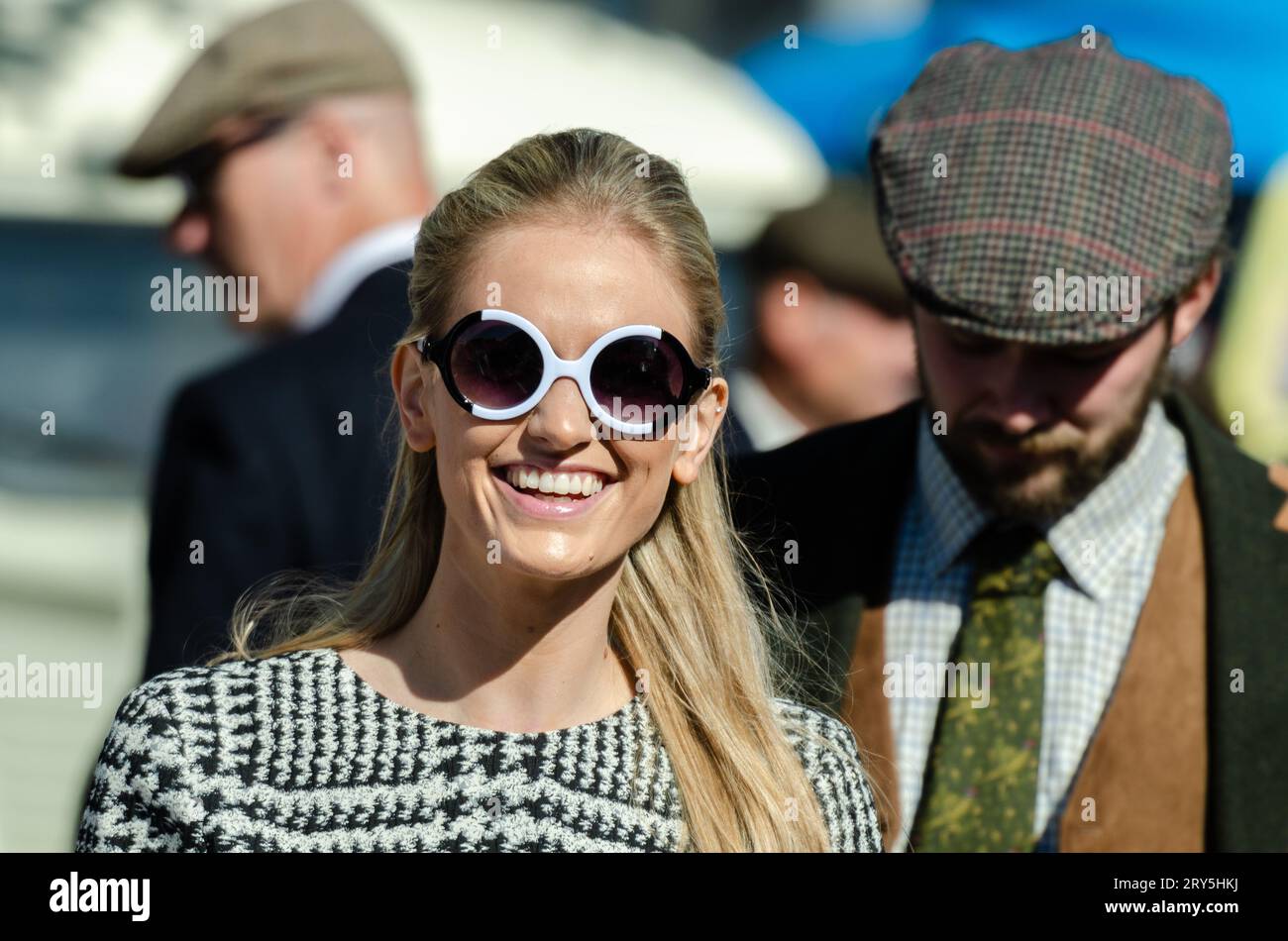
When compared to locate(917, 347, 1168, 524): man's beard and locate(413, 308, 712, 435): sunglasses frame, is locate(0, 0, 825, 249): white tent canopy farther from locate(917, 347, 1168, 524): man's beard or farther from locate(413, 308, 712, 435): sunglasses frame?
locate(413, 308, 712, 435): sunglasses frame

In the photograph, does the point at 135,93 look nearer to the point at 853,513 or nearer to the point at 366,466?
the point at 366,466

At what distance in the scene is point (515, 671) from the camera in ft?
7.30

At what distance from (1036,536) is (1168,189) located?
61 cm

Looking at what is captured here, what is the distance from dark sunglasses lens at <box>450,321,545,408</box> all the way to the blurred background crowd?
342cm

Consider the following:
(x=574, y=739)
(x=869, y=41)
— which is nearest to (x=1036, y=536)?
(x=574, y=739)

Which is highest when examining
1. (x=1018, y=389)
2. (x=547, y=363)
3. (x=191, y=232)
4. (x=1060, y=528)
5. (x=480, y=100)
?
(x=480, y=100)

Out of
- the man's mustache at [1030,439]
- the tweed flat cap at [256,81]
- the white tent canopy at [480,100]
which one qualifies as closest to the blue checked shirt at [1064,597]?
the man's mustache at [1030,439]

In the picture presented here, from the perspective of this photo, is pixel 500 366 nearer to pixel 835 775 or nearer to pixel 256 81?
pixel 835 775

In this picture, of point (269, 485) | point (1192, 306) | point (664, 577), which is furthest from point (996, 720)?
point (269, 485)

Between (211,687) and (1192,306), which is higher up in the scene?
(1192,306)

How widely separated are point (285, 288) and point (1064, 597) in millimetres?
2335

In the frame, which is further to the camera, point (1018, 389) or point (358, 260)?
point (358, 260)

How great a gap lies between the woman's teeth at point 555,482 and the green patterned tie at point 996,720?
939 mm

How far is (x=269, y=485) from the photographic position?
3500 mm
